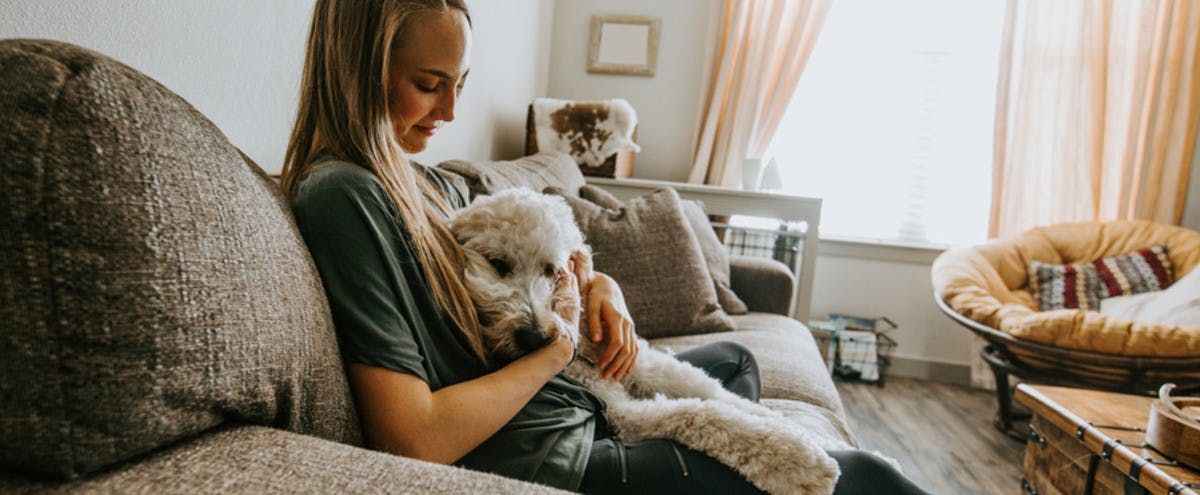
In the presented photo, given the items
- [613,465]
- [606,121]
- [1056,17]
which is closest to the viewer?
[613,465]

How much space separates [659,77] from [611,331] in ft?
9.97

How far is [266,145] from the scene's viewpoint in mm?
1415

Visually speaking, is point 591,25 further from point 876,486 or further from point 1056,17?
point 876,486

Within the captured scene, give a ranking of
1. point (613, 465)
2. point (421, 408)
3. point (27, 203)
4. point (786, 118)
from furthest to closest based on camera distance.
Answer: point (786, 118)
point (613, 465)
point (421, 408)
point (27, 203)

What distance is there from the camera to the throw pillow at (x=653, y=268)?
1.98 m

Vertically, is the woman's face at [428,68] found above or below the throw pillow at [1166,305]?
above

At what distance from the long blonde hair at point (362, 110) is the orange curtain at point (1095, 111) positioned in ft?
12.0

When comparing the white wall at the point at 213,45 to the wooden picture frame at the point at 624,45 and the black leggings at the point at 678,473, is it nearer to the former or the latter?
the black leggings at the point at 678,473

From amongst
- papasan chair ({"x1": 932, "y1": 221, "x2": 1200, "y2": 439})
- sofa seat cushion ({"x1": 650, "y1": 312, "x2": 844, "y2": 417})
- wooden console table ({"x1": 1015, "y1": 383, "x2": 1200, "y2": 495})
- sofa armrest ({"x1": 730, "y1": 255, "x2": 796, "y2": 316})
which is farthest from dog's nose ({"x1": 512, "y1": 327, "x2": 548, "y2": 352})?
papasan chair ({"x1": 932, "y1": 221, "x2": 1200, "y2": 439})

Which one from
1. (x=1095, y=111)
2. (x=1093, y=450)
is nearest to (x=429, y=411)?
(x=1093, y=450)

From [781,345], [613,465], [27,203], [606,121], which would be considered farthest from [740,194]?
[27,203]

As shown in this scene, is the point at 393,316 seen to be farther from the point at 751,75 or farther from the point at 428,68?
the point at 751,75

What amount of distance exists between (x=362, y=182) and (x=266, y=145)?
2.57ft

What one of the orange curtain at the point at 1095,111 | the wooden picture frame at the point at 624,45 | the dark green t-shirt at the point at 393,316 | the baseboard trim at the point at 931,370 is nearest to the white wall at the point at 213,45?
the dark green t-shirt at the point at 393,316
